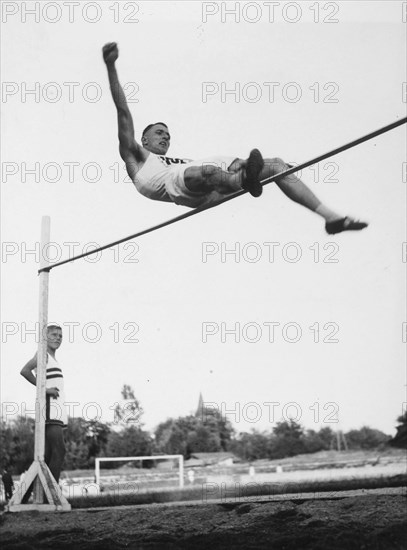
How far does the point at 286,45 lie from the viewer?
5.75 meters

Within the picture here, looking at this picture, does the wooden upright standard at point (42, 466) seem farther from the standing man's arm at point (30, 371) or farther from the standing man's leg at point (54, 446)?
the standing man's arm at point (30, 371)

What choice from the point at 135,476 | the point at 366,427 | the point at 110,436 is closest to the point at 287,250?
the point at 135,476

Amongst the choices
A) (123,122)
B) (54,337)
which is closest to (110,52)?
(123,122)

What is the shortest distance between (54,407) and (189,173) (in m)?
2.17

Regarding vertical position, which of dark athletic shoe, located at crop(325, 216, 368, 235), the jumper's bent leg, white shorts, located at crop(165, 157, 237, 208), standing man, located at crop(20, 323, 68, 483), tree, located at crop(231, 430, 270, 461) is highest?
white shorts, located at crop(165, 157, 237, 208)

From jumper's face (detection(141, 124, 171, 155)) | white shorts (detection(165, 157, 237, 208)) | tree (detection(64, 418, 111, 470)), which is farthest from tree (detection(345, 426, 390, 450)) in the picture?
white shorts (detection(165, 157, 237, 208))

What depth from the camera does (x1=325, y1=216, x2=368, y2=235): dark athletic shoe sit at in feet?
15.5

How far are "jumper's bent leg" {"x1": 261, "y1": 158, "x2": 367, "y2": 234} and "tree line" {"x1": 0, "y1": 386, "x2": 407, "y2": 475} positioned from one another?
5.05m

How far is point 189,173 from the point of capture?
5.47 m

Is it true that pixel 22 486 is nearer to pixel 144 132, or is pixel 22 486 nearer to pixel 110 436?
pixel 144 132

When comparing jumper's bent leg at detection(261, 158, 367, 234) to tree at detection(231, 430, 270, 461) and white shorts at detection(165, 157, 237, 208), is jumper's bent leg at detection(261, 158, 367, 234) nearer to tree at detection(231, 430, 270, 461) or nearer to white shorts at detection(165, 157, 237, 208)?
white shorts at detection(165, 157, 237, 208)

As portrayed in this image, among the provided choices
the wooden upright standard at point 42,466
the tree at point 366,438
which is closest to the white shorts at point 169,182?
the wooden upright standard at point 42,466

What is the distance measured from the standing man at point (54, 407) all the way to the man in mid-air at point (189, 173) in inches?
62.7

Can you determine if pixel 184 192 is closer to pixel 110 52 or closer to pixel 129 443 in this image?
pixel 110 52
